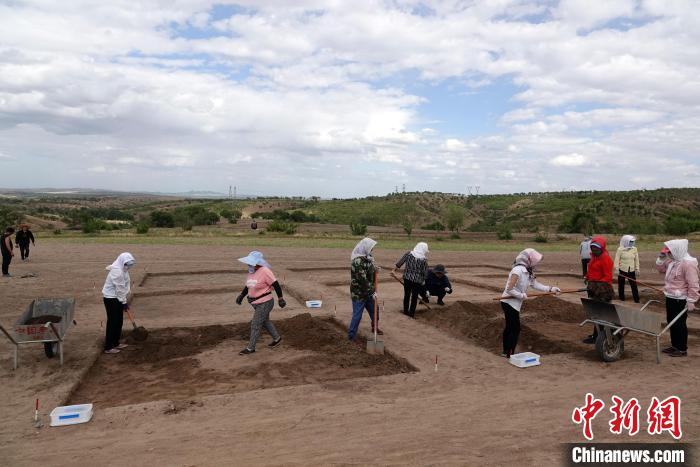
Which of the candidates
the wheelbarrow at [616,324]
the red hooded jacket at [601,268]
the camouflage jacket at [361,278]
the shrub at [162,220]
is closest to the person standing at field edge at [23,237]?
the camouflage jacket at [361,278]

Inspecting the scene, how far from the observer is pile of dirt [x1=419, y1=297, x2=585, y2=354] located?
9188mm

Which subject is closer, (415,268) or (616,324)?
(616,324)

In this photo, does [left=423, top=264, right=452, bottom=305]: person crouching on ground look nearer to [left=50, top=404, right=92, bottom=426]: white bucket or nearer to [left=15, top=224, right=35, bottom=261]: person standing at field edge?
[left=50, top=404, right=92, bottom=426]: white bucket

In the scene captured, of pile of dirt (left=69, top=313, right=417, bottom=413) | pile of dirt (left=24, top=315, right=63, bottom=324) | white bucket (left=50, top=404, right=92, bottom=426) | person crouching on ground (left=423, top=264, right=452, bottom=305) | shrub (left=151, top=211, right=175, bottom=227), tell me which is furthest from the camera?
shrub (left=151, top=211, right=175, bottom=227)

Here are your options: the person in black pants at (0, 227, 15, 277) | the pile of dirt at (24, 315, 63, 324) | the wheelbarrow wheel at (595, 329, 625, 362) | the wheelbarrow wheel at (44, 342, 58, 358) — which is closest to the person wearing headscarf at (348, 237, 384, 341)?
the wheelbarrow wheel at (595, 329, 625, 362)

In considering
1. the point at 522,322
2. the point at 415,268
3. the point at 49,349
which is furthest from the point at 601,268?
the point at 49,349

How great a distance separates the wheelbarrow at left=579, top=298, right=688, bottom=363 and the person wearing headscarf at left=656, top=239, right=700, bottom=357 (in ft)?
0.54

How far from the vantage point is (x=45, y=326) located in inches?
300

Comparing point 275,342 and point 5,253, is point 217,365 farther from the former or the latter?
point 5,253

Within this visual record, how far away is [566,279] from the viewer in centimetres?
1819

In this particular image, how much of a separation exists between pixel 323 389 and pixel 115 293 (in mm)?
3896

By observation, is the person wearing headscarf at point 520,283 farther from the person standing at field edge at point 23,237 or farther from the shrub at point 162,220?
the shrub at point 162,220

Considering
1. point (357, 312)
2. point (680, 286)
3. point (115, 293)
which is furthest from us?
point (357, 312)

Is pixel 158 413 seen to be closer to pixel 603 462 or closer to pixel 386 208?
pixel 603 462
